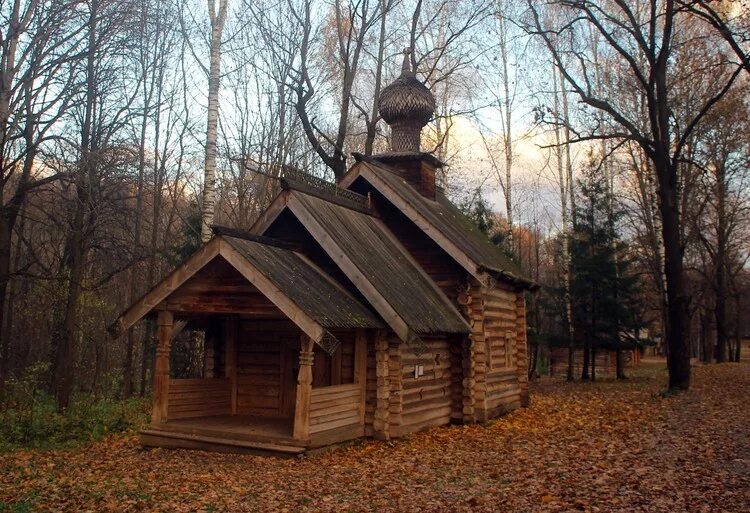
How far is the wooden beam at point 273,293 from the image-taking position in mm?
11180

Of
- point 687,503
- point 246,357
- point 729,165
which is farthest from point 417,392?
point 729,165

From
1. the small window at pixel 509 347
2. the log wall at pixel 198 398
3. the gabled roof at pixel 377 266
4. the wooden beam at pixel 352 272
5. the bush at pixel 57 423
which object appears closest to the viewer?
the wooden beam at pixel 352 272

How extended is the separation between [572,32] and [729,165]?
45.0 feet

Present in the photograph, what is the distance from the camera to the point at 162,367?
13141mm

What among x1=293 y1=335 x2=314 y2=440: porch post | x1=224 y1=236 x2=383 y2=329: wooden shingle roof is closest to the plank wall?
x1=293 y1=335 x2=314 y2=440: porch post

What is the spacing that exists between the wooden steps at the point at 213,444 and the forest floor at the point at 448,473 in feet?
0.70

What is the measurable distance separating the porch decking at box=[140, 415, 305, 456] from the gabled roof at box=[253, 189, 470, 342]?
294 cm

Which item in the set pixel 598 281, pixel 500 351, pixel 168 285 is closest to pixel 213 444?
pixel 168 285

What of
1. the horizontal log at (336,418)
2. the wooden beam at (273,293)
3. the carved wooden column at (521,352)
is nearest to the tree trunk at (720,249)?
the carved wooden column at (521,352)

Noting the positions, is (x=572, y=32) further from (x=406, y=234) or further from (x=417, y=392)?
(x=417, y=392)

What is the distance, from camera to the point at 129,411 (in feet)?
62.8

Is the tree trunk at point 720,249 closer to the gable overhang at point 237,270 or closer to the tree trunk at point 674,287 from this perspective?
the tree trunk at point 674,287

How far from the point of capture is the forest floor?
840 cm

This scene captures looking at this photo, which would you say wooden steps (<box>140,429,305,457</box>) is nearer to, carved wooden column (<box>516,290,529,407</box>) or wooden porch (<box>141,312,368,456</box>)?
wooden porch (<box>141,312,368,456</box>)
